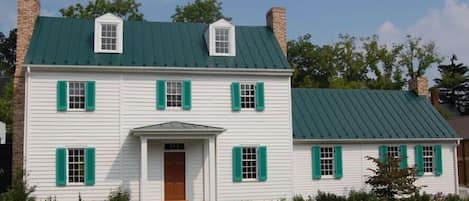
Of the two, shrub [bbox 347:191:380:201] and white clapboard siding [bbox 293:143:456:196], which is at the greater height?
white clapboard siding [bbox 293:143:456:196]

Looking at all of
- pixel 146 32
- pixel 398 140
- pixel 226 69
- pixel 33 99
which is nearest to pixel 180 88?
pixel 226 69

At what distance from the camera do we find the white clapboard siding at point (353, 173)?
23.4 meters

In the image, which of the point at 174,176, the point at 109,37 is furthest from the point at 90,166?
the point at 109,37

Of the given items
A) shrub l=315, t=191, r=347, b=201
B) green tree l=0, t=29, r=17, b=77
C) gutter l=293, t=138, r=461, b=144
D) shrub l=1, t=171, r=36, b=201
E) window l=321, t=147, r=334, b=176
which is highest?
green tree l=0, t=29, r=17, b=77

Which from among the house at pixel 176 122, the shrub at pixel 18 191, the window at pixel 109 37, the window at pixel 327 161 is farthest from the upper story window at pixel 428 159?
the shrub at pixel 18 191

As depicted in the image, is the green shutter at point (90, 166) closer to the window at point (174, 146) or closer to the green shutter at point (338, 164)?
the window at point (174, 146)

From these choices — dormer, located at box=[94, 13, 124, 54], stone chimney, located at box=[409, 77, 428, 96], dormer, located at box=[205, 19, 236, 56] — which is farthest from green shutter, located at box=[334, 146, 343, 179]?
dormer, located at box=[94, 13, 124, 54]

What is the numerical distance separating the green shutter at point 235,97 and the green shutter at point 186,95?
172cm

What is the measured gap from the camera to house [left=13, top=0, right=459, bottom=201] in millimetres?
20672

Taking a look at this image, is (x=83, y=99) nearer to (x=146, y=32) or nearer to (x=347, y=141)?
(x=146, y=32)

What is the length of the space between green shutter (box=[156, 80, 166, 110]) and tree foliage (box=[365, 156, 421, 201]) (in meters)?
8.86

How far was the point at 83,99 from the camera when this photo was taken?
69.1 ft

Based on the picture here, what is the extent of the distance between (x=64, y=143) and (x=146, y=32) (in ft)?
20.1

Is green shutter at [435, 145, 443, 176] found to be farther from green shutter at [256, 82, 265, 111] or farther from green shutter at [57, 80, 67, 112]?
green shutter at [57, 80, 67, 112]
